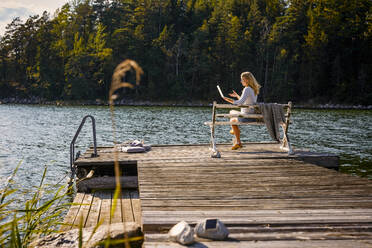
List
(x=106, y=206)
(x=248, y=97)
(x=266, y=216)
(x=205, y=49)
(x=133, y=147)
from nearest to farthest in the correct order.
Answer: (x=266, y=216) → (x=106, y=206) → (x=248, y=97) → (x=133, y=147) → (x=205, y=49)

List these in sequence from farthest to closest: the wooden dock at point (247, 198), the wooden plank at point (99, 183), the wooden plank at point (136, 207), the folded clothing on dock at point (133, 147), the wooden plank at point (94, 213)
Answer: the folded clothing on dock at point (133, 147), the wooden plank at point (99, 183), the wooden plank at point (136, 207), the wooden plank at point (94, 213), the wooden dock at point (247, 198)

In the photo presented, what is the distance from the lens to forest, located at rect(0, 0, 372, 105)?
170 feet

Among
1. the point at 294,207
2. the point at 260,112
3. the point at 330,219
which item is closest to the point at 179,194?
the point at 294,207

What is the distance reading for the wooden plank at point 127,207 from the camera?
15.4 ft

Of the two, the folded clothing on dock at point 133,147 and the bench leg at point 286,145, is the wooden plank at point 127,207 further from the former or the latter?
the bench leg at point 286,145

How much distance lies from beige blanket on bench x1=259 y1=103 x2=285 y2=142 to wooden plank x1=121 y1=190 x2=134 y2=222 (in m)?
2.73

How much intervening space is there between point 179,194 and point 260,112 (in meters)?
3.22

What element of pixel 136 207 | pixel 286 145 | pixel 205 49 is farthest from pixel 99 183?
pixel 205 49

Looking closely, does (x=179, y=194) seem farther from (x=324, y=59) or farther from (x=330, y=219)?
(x=324, y=59)

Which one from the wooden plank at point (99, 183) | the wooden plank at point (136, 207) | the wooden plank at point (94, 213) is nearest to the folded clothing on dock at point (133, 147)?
the wooden plank at point (99, 183)

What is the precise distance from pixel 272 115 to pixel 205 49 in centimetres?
5073

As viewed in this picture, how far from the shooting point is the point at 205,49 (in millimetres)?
56031

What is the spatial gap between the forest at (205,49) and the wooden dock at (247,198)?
47.9 m

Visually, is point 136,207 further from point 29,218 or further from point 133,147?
point 29,218
